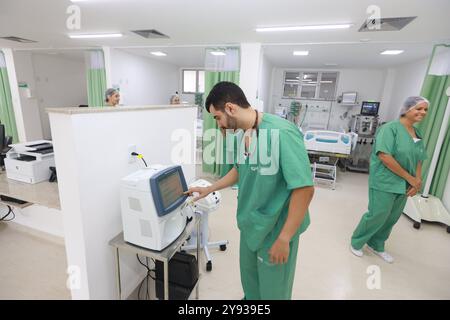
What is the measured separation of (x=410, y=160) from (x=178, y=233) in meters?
1.95

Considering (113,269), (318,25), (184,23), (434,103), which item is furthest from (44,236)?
(434,103)

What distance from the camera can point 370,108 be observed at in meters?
5.11

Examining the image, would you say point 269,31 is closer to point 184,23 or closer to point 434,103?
point 184,23

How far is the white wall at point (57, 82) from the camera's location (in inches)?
241

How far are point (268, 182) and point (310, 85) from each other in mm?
6185

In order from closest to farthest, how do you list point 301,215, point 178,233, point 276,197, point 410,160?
1. point 301,215
2. point 276,197
3. point 178,233
4. point 410,160

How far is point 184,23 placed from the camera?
2.93 metres

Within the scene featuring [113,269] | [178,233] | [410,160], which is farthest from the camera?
[410,160]

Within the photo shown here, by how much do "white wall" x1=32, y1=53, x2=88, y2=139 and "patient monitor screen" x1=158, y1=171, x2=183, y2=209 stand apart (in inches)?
264

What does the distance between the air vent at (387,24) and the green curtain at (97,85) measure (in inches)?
186

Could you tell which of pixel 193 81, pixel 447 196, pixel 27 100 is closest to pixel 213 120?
pixel 447 196

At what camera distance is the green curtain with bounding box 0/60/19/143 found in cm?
538

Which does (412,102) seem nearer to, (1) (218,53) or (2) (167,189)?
(2) (167,189)

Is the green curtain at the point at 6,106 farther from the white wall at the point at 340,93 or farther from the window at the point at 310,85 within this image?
the window at the point at 310,85
